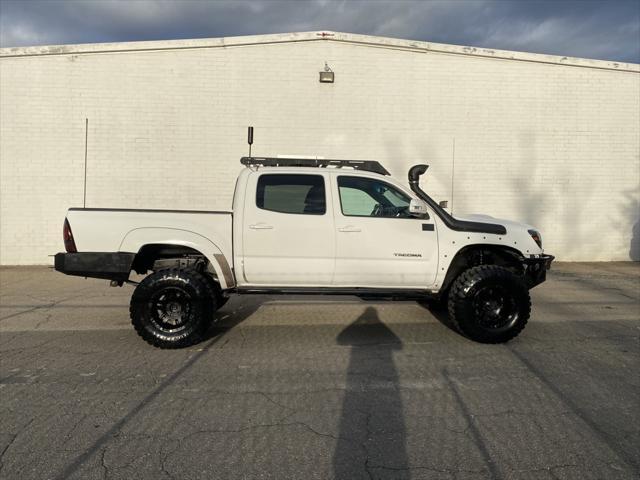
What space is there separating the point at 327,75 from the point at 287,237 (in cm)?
726

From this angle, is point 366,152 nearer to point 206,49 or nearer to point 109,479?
point 206,49

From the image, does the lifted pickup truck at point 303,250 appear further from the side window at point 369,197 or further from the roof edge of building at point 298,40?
the roof edge of building at point 298,40

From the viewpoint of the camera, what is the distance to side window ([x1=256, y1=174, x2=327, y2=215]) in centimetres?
550

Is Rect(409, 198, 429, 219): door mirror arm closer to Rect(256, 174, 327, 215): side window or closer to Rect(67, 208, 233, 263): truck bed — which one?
Rect(256, 174, 327, 215): side window

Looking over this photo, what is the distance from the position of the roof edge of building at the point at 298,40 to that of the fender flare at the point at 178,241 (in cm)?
767

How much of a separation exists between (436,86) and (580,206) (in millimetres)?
4996

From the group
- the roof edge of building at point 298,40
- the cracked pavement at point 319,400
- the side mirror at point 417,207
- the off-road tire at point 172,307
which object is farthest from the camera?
the roof edge of building at point 298,40

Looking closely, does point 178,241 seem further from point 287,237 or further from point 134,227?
point 287,237

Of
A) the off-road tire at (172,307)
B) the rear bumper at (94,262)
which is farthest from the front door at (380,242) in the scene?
the rear bumper at (94,262)

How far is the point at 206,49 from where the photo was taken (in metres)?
11.5

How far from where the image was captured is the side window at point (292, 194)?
5.50m

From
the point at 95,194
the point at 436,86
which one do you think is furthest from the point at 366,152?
the point at 95,194

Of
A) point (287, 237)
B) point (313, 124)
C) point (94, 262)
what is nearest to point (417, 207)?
point (287, 237)

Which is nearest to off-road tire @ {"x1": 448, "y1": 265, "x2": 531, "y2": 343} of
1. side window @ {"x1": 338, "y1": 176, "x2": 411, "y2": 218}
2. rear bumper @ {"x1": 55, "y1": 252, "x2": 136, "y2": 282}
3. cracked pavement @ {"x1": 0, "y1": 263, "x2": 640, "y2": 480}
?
cracked pavement @ {"x1": 0, "y1": 263, "x2": 640, "y2": 480}
